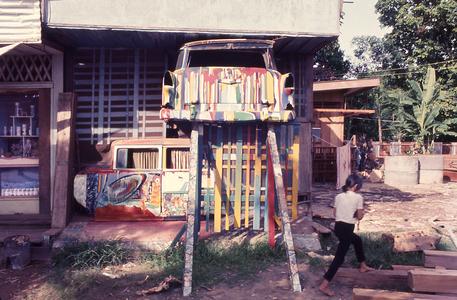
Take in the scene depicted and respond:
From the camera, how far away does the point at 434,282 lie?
15.1ft

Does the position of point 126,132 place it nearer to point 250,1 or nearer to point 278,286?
point 250,1

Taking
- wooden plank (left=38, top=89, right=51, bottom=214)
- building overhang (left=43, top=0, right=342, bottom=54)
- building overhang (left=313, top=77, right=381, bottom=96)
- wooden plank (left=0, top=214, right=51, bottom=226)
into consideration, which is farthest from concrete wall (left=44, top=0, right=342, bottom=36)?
building overhang (left=313, top=77, right=381, bottom=96)

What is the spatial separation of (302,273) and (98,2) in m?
5.71

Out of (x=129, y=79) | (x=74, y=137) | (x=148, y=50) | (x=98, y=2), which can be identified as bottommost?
(x=74, y=137)

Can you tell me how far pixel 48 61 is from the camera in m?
7.88

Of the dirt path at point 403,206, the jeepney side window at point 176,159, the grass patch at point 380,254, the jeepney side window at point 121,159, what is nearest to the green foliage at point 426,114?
the dirt path at point 403,206

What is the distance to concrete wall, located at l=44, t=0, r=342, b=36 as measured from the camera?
6.84 m

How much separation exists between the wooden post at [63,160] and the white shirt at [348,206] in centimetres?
501

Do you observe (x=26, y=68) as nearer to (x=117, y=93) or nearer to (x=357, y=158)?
(x=117, y=93)

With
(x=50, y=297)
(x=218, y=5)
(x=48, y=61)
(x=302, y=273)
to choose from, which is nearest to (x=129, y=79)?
(x=48, y=61)

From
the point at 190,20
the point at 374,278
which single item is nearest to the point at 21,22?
the point at 190,20

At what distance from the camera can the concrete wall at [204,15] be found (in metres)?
6.84

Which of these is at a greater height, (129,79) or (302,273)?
(129,79)

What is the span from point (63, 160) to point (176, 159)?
214 centimetres
